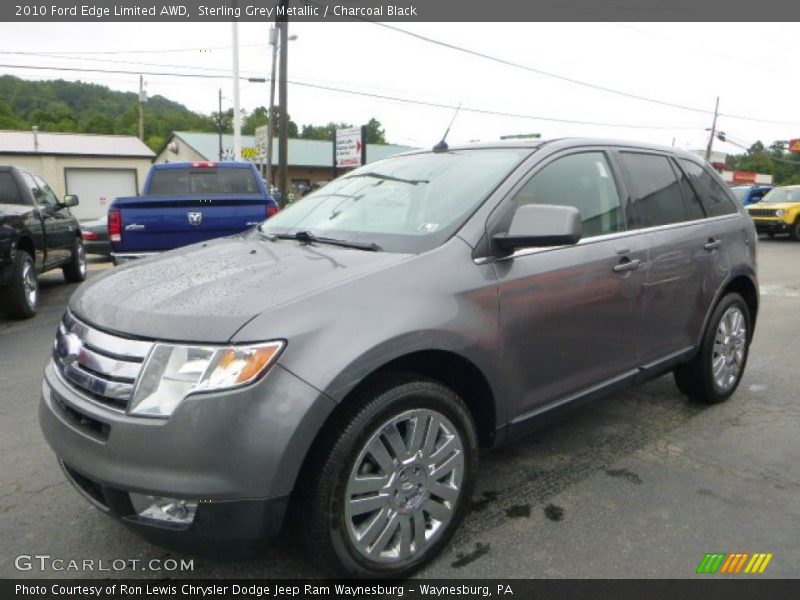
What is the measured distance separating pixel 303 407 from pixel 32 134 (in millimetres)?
39356

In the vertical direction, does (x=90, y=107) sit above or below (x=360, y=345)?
above

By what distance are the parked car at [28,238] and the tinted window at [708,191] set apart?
657 centimetres

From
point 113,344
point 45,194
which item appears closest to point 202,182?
point 45,194

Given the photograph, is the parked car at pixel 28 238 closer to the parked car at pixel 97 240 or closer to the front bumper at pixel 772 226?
the parked car at pixel 97 240

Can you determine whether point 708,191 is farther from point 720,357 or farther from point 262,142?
point 262,142

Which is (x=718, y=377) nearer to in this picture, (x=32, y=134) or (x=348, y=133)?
(x=348, y=133)

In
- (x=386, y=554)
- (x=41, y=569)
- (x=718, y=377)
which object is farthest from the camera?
(x=718, y=377)

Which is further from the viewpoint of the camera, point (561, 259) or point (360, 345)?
point (561, 259)

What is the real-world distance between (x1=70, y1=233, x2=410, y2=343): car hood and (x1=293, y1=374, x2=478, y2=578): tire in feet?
1.53

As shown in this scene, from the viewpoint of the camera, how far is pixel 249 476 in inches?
76.8

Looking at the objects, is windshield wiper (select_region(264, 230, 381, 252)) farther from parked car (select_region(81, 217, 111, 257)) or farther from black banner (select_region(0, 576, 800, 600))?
parked car (select_region(81, 217, 111, 257))

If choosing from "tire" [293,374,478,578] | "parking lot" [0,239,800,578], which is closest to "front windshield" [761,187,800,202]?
"parking lot" [0,239,800,578]

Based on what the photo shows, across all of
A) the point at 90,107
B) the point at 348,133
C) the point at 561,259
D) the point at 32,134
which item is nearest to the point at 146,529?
the point at 561,259

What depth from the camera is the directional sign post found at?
70.2 ft
